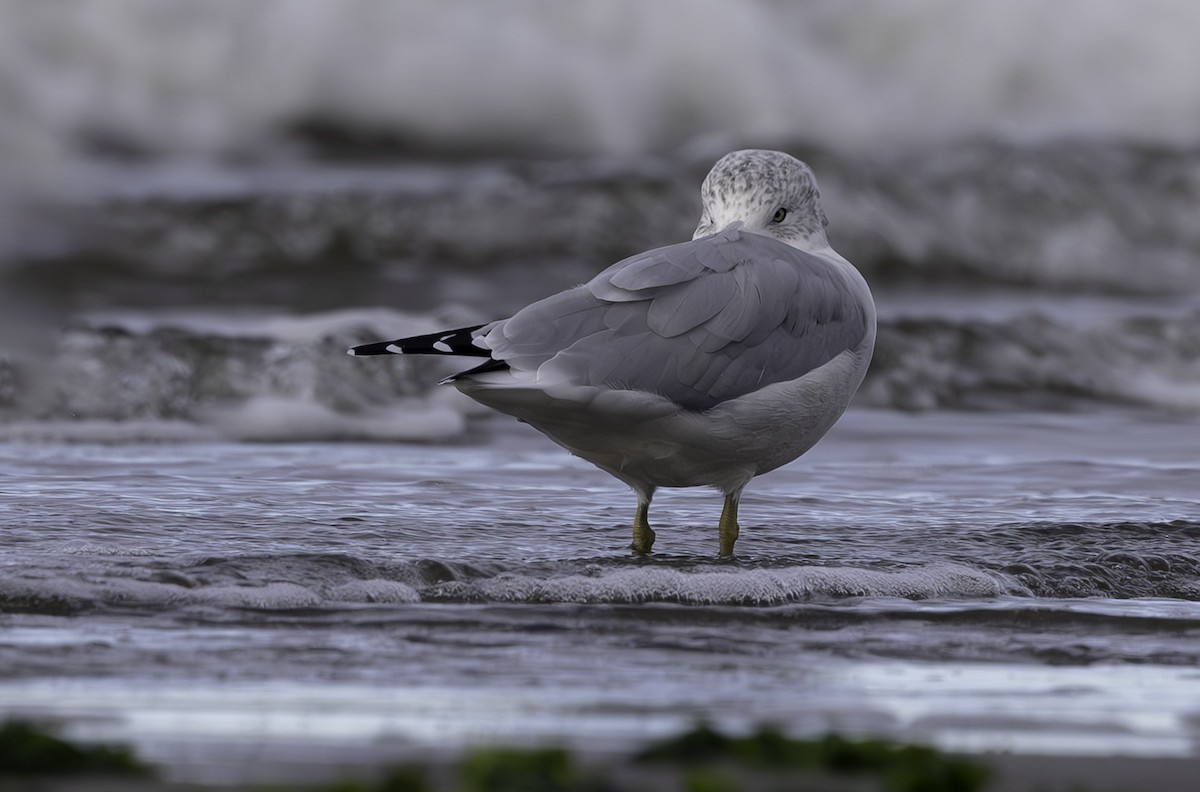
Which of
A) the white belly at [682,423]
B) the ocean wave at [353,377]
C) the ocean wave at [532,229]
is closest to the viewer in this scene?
the white belly at [682,423]

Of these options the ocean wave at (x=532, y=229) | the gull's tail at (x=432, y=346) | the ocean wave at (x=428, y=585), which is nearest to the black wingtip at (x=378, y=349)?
the gull's tail at (x=432, y=346)

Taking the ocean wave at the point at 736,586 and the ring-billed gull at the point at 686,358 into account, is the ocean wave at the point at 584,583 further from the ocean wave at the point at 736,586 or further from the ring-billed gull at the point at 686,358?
the ring-billed gull at the point at 686,358

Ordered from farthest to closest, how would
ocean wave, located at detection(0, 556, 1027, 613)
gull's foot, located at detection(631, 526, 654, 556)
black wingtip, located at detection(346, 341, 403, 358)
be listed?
gull's foot, located at detection(631, 526, 654, 556) < black wingtip, located at detection(346, 341, 403, 358) < ocean wave, located at detection(0, 556, 1027, 613)

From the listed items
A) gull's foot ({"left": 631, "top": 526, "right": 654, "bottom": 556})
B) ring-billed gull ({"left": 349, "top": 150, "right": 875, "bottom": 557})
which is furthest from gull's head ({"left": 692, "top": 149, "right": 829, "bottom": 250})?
gull's foot ({"left": 631, "top": 526, "right": 654, "bottom": 556})

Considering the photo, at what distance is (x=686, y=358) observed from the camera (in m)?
3.95

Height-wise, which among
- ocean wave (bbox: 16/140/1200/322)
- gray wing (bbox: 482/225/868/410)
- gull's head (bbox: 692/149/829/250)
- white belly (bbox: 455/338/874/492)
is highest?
ocean wave (bbox: 16/140/1200/322)

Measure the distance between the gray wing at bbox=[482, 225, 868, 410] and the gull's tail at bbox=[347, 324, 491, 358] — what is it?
0.05 metres

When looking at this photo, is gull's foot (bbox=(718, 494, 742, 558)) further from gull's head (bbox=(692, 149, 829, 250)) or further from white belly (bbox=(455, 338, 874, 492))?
gull's head (bbox=(692, 149, 829, 250))

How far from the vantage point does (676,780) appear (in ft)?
7.98

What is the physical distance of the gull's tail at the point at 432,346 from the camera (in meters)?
3.72

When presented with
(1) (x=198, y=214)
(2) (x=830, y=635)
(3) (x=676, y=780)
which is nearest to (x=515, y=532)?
(2) (x=830, y=635)

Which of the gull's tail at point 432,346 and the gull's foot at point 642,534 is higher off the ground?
the gull's tail at point 432,346

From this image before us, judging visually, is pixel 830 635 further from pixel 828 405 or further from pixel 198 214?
pixel 198 214

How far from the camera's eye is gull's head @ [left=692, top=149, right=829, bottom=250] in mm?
4559
